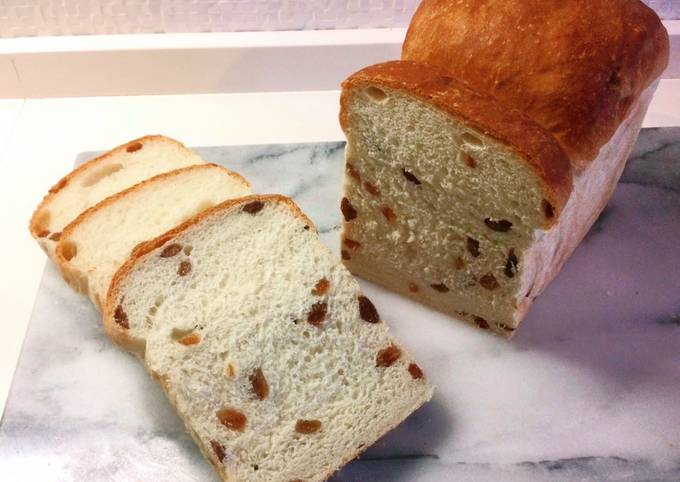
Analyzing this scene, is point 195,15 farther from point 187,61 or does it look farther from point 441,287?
point 441,287

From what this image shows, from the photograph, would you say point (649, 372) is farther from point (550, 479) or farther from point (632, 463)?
point (550, 479)

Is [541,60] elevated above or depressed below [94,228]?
above

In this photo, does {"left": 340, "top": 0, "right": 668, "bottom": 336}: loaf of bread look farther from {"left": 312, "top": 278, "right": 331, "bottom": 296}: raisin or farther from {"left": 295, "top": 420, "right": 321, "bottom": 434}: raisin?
{"left": 295, "top": 420, "right": 321, "bottom": 434}: raisin

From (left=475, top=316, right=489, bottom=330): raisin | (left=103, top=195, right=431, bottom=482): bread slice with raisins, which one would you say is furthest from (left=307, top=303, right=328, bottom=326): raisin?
(left=475, top=316, right=489, bottom=330): raisin

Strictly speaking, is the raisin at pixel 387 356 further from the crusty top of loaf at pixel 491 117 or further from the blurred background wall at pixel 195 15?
the blurred background wall at pixel 195 15

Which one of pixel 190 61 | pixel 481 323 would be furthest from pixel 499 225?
pixel 190 61

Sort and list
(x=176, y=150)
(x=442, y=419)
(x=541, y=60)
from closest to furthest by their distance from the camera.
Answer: (x=541, y=60) → (x=442, y=419) → (x=176, y=150)

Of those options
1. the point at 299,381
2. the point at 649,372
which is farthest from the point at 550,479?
the point at 299,381
